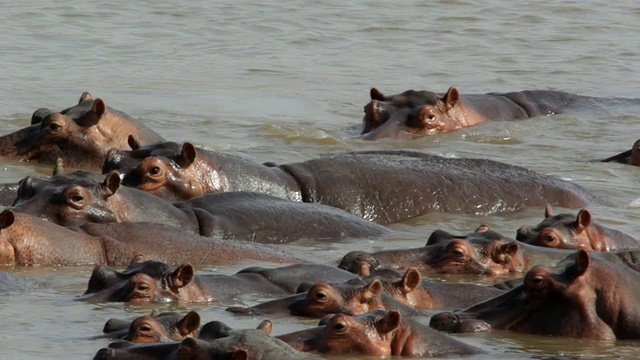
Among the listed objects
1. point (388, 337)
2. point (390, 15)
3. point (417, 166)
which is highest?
point (388, 337)

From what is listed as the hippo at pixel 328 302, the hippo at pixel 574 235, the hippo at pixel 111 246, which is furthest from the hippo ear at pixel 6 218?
the hippo at pixel 574 235

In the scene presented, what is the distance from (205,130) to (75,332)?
7445 mm

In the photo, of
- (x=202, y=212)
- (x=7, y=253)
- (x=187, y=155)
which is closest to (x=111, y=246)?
(x=7, y=253)

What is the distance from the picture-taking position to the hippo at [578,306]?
21.2ft

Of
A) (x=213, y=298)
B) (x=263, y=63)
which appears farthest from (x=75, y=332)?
(x=263, y=63)

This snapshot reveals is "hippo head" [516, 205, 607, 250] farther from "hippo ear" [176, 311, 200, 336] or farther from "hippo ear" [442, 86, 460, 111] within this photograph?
"hippo ear" [442, 86, 460, 111]

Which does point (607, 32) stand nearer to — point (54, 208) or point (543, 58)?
point (543, 58)

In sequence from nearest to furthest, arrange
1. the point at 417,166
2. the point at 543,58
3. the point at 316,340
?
1. the point at 316,340
2. the point at 417,166
3. the point at 543,58

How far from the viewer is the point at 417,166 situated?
10484 millimetres

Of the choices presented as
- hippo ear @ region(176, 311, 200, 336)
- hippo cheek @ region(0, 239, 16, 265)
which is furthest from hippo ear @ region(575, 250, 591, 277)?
hippo cheek @ region(0, 239, 16, 265)

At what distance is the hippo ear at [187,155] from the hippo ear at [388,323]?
3.84 metres

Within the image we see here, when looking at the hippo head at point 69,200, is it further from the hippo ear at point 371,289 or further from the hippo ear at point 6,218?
the hippo ear at point 371,289

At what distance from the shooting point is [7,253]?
7812 millimetres

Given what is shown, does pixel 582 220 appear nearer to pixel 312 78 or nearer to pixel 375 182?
pixel 375 182
